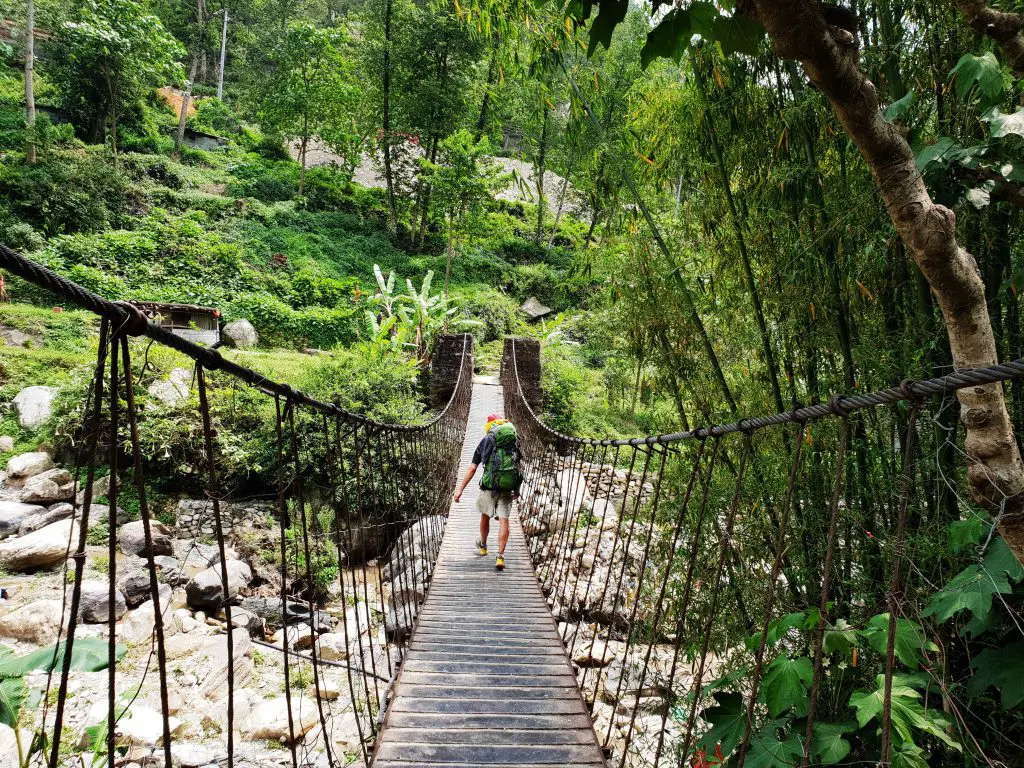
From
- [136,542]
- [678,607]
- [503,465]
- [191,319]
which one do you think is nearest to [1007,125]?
[678,607]

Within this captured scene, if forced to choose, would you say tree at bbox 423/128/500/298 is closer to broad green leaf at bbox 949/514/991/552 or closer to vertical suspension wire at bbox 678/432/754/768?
vertical suspension wire at bbox 678/432/754/768

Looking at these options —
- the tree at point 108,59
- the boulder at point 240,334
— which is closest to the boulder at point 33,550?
the boulder at point 240,334

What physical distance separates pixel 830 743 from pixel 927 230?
837 millimetres

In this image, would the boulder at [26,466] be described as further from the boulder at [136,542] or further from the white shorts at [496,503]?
the white shorts at [496,503]

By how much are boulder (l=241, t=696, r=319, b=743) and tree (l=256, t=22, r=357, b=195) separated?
1527cm

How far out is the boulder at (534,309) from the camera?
13.9 metres

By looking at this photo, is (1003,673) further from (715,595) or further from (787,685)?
(715,595)

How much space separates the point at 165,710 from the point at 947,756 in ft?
4.13

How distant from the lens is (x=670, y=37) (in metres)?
0.65

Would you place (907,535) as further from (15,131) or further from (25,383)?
(15,131)

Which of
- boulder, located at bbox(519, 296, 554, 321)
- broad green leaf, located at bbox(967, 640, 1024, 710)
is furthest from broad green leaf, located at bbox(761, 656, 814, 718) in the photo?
boulder, located at bbox(519, 296, 554, 321)

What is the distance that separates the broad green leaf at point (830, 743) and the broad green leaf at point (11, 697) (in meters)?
1.16

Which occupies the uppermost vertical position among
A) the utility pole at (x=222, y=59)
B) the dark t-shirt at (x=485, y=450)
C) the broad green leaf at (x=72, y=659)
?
the utility pole at (x=222, y=59)

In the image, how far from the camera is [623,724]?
2.21 m
